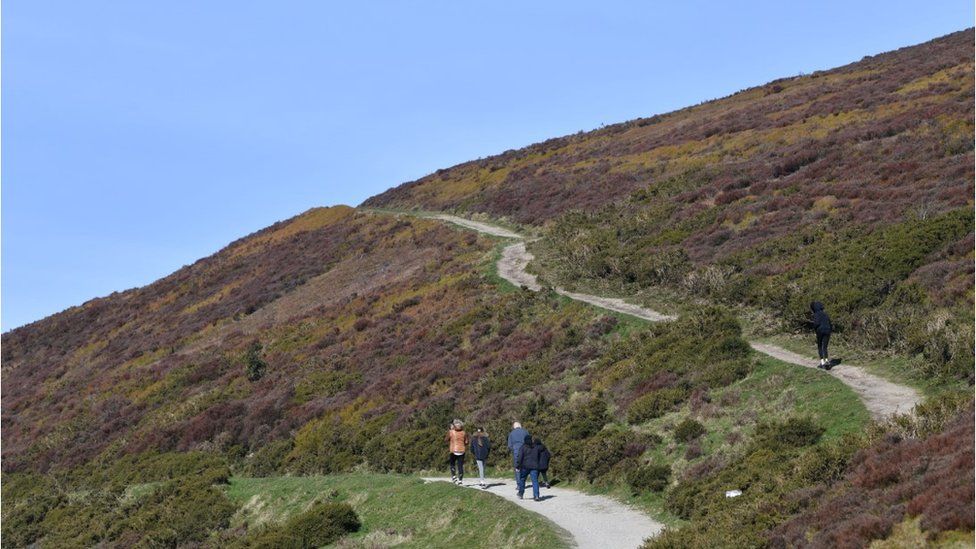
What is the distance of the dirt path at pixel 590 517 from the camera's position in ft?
55.2

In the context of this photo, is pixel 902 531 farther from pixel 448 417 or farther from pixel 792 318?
pixel 448 417

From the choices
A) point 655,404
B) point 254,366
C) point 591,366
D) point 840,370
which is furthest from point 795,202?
point 254,366

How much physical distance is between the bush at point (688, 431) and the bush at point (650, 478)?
52.9 inches

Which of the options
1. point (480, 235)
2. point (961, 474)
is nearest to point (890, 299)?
point (961, 474)

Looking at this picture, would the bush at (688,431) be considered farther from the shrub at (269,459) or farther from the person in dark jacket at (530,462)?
the shrub at (269,459)

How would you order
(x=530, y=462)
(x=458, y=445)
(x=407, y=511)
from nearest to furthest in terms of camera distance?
(x=530, y=462) → (x=407, y=511) → (x=458, y=445)

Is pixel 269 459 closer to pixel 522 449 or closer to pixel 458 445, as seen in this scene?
pixel 458 445

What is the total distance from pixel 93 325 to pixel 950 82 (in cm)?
6954

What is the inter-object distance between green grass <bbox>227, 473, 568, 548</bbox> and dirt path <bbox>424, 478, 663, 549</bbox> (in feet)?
1.43

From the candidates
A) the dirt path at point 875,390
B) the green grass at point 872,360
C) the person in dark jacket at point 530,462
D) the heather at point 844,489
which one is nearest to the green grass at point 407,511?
the person in dark jacket at point 530,462

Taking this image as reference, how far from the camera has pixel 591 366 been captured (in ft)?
102

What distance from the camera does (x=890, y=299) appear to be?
26703mm

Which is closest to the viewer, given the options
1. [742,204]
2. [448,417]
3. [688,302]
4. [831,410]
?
[831,410]

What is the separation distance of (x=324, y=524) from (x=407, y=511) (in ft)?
7.22
